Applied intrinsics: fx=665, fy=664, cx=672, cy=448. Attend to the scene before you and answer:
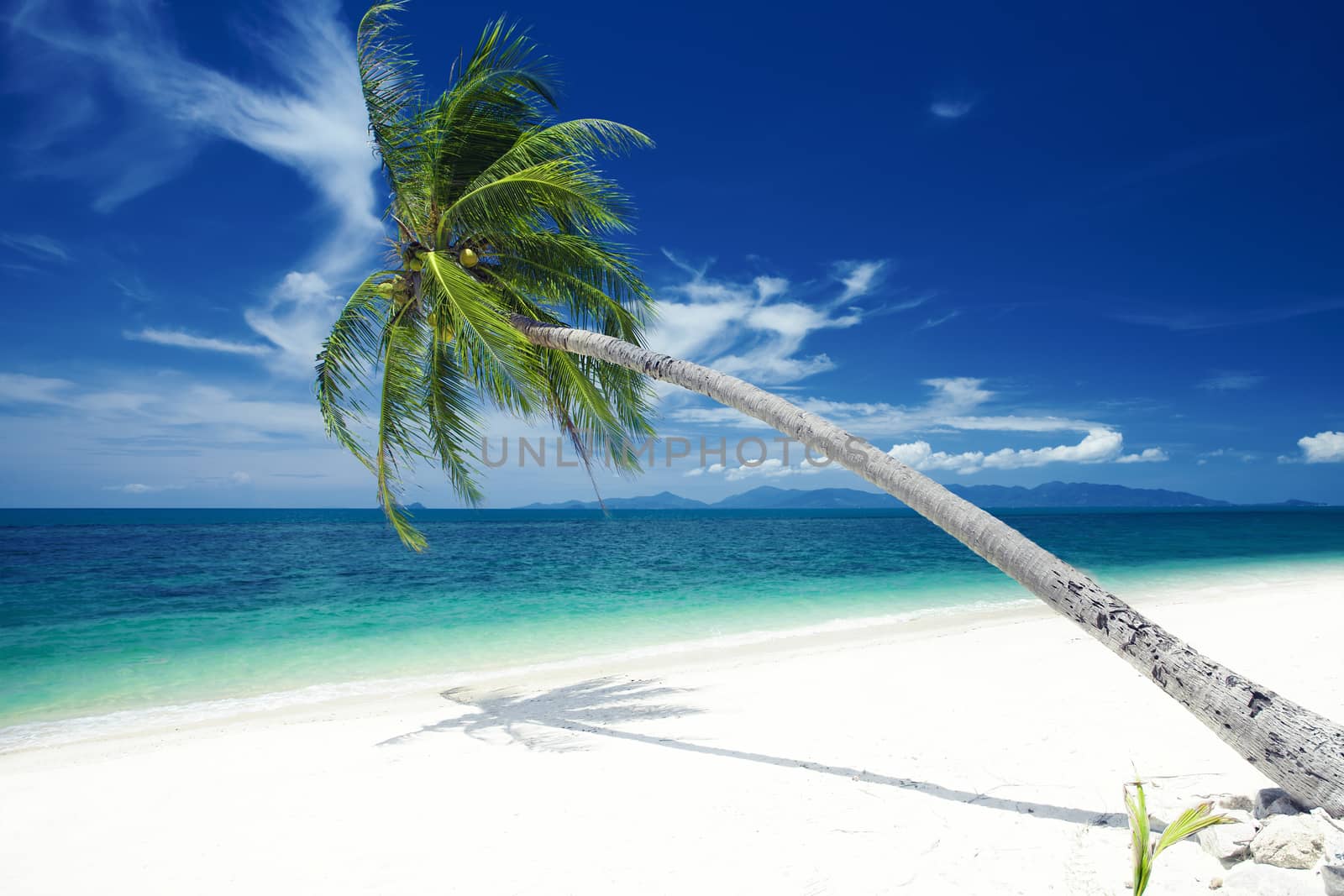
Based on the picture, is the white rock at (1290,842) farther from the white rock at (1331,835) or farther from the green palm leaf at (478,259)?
the green palm leaf at (478,259)

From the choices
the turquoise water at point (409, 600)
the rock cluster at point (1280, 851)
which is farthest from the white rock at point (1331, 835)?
the turquoise water at point (409, 600)

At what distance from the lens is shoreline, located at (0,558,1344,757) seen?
694 centimetres

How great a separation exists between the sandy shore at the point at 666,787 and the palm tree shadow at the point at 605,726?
3 centimetres

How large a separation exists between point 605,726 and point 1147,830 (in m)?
4.14

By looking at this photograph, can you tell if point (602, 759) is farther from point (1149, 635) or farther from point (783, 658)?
point (783, 658)

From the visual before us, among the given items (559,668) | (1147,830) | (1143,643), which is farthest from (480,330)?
(559,668)

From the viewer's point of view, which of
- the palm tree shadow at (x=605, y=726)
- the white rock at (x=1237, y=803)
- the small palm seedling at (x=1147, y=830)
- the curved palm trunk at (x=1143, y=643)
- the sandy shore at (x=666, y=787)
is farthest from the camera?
the palm tree shadow at (x=605, y=726)

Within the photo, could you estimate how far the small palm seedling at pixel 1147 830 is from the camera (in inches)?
86.7

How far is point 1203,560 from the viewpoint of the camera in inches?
896

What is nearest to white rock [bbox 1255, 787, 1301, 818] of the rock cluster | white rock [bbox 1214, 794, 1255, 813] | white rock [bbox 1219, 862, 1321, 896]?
the rock cluster

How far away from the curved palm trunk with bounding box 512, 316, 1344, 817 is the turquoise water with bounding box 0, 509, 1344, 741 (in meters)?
6.83

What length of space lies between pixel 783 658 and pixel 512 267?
5.68m

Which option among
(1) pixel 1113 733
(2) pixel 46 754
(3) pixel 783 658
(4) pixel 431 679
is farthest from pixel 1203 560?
(2) pixel 46 754

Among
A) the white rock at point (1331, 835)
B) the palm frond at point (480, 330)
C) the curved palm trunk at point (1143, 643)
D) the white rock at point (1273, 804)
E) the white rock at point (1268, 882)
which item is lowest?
the white rock at point (1268, 882)
